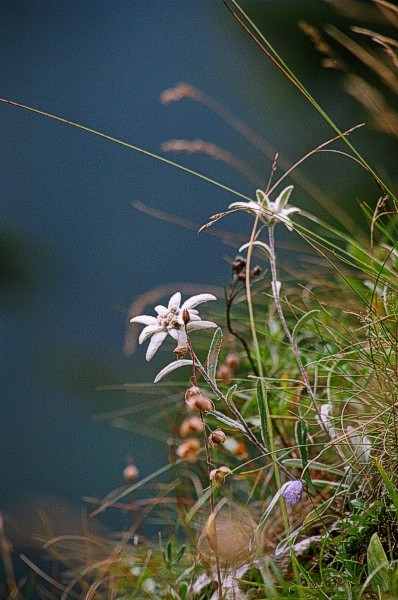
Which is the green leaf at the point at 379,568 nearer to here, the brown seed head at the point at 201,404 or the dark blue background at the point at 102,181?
the brown seed head at the point at 201,404

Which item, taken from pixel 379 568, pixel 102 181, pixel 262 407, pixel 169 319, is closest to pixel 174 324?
pixel 169 319

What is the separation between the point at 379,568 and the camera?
1.85ft

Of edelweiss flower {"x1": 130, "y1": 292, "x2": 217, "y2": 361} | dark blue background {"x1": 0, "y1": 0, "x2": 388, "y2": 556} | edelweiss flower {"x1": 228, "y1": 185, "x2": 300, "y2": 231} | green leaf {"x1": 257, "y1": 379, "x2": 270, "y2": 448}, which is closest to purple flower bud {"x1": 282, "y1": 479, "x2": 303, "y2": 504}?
green leaf {"x1": 257, "y1": 379, "x2": 270, "y2": 448}

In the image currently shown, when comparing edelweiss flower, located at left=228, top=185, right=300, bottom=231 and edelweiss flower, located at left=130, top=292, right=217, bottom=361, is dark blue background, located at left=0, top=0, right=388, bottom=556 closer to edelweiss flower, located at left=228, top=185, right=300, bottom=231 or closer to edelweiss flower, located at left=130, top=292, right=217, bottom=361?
edelweiss flower, located at left=228, top=185, right=300, bottom=231

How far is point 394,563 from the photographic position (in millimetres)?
623

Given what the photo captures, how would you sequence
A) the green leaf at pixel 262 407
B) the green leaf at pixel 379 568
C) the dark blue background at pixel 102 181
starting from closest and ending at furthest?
the green leaf at pixel 379 568, the green leaf at pixel 262 407, the dark blue background at pixel 102 181

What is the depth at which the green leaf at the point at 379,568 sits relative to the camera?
1.88 feet

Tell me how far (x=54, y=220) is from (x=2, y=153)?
1.53 feet

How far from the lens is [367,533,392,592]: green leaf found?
57cm

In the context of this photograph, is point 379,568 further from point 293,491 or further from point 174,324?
point 174,324

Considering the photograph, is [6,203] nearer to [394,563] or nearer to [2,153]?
[2,153]

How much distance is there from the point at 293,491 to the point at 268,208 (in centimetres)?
34

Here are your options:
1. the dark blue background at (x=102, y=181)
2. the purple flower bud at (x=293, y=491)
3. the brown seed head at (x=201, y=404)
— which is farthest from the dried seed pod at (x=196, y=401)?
the dark blue background at (x=102, y=181)

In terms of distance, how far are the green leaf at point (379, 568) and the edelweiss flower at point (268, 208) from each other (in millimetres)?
348
